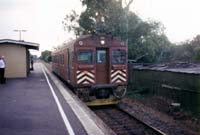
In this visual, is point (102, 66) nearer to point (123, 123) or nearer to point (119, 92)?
point (119, 92)

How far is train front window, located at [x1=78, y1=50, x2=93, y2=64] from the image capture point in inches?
597

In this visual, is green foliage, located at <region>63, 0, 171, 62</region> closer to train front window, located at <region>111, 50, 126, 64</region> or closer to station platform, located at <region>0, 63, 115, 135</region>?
train front window, located at <region>111, 50, 126, 64</region>

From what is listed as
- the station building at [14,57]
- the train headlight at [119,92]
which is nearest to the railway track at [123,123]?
the train headlight at [119,92]

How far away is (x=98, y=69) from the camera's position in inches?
617

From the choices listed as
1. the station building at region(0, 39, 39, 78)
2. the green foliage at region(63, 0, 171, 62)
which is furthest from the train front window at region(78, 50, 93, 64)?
the green foliage at region(63, 0, 171, 62)

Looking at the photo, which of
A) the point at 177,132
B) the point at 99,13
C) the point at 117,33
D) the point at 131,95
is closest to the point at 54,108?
the point at 177,132

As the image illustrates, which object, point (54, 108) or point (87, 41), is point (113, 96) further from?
point (54, 108)

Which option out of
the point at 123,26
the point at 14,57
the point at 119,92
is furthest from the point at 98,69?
the point at 123,26

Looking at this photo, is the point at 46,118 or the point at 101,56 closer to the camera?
the point at 46,118

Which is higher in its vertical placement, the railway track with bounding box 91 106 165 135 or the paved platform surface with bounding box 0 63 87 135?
Result: the paved platform surface with bounding box 0 63 87 135

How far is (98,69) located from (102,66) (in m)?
0.27

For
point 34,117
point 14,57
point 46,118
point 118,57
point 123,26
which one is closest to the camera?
point 46,118

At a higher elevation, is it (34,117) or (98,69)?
(98,69)

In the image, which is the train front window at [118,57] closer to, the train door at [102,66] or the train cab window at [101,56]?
the train door at [102,66]
